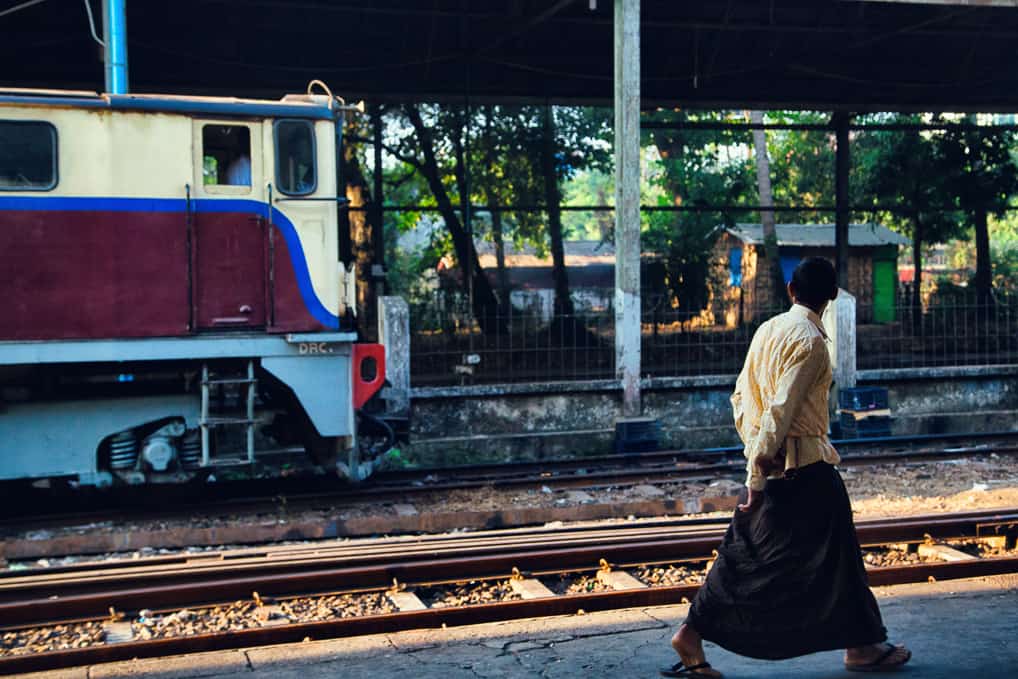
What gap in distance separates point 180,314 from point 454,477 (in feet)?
11.5

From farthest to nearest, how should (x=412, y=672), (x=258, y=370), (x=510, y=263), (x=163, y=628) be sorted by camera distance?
(x=510, y=263) < (x=258, y=370) < (x=163, y=628) < (x=412, y=672)

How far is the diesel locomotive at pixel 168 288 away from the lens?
29.4 ft

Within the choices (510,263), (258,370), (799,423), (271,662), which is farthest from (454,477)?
(510,263)

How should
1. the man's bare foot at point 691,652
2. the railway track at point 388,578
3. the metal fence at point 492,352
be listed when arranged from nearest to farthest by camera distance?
the man's bare foot at point 691,652 → the railway track at point 388,578 → the metal fence at point 492,352

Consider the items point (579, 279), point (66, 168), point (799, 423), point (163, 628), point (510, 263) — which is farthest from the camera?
point (510, 263)

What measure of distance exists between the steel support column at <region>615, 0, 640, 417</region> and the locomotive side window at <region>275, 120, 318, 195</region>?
4.64m

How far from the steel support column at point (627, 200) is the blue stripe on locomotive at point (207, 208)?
15.0 feet

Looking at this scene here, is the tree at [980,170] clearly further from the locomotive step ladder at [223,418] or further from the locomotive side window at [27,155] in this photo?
the locomotive side window at [27,155]

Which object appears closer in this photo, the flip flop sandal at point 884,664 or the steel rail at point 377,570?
the flip flop sandal at point 884,664

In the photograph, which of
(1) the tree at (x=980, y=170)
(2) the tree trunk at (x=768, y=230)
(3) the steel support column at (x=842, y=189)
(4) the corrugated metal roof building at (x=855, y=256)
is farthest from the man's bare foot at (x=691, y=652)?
(4) the corrugated metal roof building at (x=855, y=256)

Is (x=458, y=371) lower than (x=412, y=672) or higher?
higher

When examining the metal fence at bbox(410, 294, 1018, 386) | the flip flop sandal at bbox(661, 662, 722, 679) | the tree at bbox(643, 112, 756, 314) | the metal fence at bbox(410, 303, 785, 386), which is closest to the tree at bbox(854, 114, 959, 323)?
the metal fence at bbox(410, 294, 1018, 386)

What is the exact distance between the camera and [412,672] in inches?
203

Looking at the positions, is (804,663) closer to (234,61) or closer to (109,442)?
(109,442)
